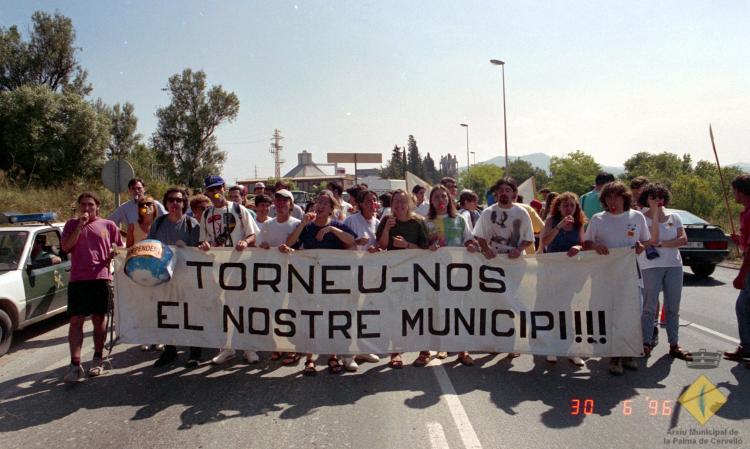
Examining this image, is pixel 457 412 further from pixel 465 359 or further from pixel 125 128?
pixel 125 128

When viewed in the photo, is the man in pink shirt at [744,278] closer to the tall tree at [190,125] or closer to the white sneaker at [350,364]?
the white sneaker at [350,364]

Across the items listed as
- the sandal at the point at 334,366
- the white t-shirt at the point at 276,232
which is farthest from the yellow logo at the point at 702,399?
the white t-shirt at the point at 276,232

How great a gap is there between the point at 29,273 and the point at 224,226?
287cm

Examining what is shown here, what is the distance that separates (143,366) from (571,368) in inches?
179

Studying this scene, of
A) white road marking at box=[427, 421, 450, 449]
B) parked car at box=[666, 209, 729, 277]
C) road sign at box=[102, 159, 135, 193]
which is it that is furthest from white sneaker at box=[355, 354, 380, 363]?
road sign at box=[102, 159, 135, 193]

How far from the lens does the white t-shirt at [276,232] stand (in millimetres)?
5559

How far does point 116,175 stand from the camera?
11.6 metres

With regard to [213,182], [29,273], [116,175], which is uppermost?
[116,175]

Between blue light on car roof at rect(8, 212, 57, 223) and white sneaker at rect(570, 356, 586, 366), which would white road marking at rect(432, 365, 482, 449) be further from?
blue light on car roof at rect(8, 212, 57, 223)

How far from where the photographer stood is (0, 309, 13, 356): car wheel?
586 cm

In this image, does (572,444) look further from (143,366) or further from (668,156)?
(668,156)

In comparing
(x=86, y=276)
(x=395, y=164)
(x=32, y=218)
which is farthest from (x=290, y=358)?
(x=395, y=164)

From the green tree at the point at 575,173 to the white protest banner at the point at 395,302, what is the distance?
56.5 metres

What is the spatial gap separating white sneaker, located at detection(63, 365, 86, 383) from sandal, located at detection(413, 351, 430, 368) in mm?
3346
